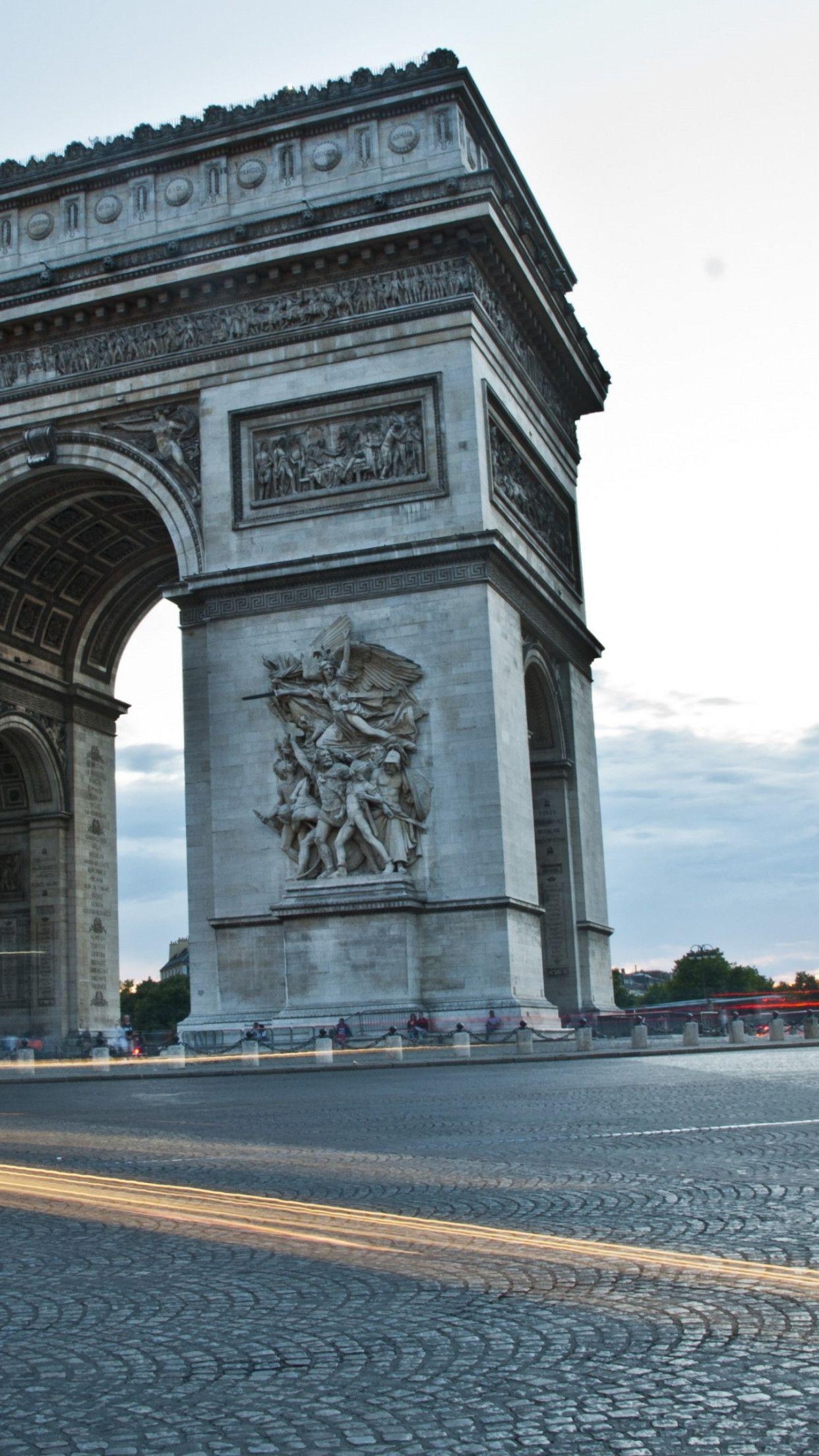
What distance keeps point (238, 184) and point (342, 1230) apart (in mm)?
27480

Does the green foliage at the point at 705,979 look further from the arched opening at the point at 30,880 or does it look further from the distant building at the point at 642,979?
the arched opening at the point at 30,880

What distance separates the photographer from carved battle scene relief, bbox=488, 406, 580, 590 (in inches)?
1147

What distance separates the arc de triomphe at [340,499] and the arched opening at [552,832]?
8cm

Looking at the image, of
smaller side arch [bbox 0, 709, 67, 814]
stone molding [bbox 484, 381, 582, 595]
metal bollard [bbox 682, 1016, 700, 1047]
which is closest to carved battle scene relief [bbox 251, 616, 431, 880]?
stone molding [bbox 484, 381, 582, 595]

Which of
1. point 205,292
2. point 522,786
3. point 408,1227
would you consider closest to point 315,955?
point 522,786

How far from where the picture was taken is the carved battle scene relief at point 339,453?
27.8m

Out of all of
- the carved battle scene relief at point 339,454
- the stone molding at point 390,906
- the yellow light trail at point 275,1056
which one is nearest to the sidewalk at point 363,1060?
the yellow light trail at point 275,1056

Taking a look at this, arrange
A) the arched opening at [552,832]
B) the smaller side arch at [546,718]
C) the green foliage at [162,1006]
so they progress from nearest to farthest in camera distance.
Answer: the arched opening at [552,832] → the smaller side arch at [546,718] → the green foliage at [162,1006]

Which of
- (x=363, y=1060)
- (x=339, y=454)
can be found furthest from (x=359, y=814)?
(x=339, y=454)

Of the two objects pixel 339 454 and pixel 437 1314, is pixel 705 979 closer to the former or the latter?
pixel 339 454

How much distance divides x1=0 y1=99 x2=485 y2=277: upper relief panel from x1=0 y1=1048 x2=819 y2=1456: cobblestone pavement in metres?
23.6

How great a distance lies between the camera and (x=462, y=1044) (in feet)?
77.3

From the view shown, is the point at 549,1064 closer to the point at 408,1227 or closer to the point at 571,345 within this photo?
the point at 408,1227

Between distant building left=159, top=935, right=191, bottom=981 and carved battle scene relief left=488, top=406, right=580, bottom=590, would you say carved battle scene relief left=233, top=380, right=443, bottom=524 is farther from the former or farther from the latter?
distant building left=159, top=935, right=191, bottom=981
